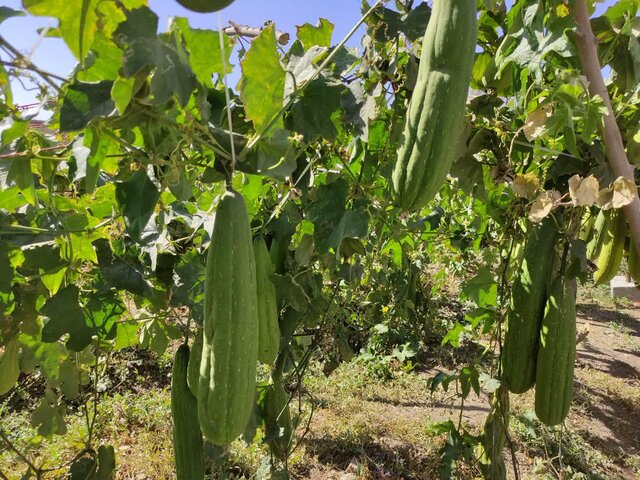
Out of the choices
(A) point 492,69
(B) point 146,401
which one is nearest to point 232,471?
(B) point 146,401

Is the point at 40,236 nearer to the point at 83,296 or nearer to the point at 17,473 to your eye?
the point at 83,296

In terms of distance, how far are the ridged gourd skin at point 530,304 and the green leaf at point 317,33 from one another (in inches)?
37.1

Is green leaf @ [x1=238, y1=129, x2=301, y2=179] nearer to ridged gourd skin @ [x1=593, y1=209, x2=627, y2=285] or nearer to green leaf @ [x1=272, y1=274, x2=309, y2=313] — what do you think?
green leaf @ [x1=272, y1=274, x2=309, y2=313]

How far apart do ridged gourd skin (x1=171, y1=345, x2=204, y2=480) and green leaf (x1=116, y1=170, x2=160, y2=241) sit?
1.88 feet

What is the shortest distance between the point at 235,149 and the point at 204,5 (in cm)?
42

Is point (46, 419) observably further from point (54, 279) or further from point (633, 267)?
point (633, 267)

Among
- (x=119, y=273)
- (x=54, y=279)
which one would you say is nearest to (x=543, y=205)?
(x=119, y=273)

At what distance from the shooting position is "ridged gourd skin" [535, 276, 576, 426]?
1.47 m

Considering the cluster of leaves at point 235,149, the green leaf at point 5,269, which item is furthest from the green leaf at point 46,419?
the green leaf at point 5,269

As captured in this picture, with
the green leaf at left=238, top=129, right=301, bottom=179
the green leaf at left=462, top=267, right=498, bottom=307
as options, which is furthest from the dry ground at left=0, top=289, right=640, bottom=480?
the green leaf at left=238, top=129, right=301, bottom=179

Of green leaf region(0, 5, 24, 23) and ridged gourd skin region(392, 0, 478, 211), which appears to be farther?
ridged gourd skin region(392, 0, 478, 211)

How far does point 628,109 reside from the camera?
59.4 inches

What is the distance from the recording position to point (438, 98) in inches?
39.9

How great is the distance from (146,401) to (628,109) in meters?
4.26
